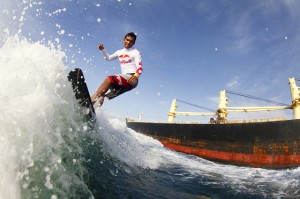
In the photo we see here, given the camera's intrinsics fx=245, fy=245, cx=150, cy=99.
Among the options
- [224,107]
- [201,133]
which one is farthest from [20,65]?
[224,107]

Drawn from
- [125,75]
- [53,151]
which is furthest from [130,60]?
[53,151]

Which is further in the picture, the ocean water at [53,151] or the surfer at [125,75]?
the surfer at [125,75]

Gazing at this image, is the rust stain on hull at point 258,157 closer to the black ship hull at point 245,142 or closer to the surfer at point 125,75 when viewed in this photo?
the black ship hull at point 245,142

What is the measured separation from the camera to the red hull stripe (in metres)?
12.8

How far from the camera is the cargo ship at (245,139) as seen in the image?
13.2 metres

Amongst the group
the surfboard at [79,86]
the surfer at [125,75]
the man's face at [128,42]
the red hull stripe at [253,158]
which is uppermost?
the man's face at [128,42]

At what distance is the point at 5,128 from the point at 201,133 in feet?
52.6

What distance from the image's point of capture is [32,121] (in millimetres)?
3266

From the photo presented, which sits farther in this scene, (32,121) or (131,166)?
(131,166)

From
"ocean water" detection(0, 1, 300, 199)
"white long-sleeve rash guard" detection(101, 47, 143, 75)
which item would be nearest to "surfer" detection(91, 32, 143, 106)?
"white long-sleeve rash guard" detection(101, 47, 143, 75)

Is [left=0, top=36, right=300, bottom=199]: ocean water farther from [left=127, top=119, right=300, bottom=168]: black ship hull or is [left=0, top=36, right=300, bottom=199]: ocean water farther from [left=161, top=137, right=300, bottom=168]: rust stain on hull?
[left=127, top=119, right=300, bottom=168]: black ship hull

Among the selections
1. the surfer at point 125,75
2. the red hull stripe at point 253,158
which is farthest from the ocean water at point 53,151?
the red hull stripe at point 253,158

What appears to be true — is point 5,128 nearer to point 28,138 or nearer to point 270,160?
point 28,138

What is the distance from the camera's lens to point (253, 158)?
1419 cm
